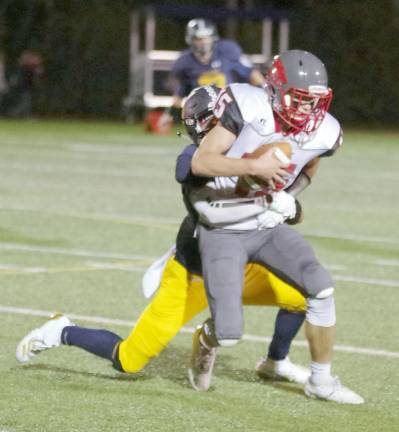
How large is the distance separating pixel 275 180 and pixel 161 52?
2003 cm

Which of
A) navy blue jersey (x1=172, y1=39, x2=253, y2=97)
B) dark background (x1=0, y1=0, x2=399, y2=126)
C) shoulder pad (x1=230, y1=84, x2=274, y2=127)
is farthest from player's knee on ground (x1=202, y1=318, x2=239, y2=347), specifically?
dark background (x1=0, y1=0, x2=399, y2=126)

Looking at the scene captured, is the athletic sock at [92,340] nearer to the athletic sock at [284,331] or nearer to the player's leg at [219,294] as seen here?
the player's leg at [219,294]

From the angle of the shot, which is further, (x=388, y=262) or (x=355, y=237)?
(x=355, y=237)

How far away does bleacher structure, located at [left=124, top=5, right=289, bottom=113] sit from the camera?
2398cm

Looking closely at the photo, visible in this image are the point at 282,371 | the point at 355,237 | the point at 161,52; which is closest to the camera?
the point at 282,371

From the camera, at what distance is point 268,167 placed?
4.83 metres

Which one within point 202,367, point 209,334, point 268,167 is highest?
point 268,167

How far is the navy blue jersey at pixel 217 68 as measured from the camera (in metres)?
14.0

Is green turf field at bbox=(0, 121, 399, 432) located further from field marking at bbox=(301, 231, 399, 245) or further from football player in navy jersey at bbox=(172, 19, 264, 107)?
football player in navy jersey at bbox=(172, 19, 264, 107)

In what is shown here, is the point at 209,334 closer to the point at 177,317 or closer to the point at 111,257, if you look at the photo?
the point at 177,317

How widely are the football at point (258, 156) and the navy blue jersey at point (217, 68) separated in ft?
29.2

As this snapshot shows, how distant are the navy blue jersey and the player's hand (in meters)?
9.11

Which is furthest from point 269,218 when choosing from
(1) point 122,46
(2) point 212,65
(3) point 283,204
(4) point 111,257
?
(1) point 122,46

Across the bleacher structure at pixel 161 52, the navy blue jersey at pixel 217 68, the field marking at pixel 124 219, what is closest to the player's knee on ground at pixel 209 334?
the field marking at pixel 124 219
